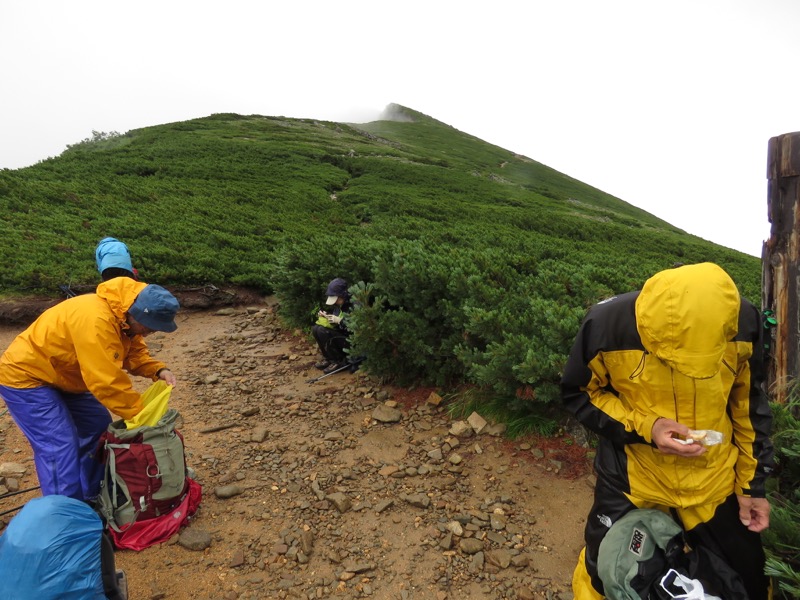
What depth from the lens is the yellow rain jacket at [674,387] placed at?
1.75 meters

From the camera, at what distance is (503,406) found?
448 cm

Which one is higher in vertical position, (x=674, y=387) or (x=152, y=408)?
(x=674, y=387)

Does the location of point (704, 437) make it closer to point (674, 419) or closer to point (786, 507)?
point (674, 419)

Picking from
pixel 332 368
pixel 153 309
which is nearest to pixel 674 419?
pixel 153 309

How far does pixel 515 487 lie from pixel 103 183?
20548 mm

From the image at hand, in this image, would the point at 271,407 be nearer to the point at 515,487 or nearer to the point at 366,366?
the point at 366,366

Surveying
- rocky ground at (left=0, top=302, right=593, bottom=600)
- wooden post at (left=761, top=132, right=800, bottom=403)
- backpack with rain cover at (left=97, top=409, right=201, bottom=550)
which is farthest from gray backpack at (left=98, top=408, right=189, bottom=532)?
wooden post at (left=761, top=132, right=800, bottom=403)

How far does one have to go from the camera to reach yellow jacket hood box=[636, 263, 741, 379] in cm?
170

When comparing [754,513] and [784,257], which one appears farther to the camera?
[784,257]

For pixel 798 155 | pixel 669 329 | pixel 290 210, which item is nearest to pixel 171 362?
pixel 669 329

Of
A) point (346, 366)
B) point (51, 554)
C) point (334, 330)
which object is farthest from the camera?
point (334, 330)

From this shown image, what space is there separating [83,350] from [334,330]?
135 inches

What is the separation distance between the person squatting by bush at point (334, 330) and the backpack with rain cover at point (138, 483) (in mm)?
2918

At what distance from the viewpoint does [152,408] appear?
3336 millimetres
